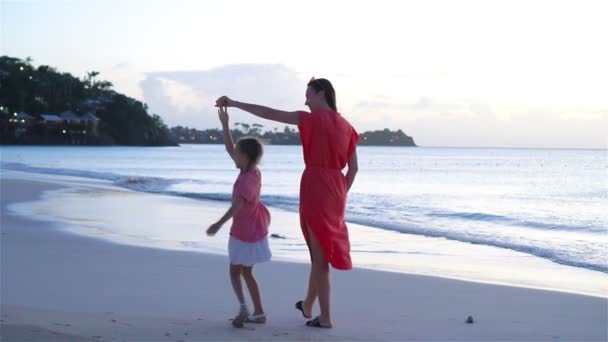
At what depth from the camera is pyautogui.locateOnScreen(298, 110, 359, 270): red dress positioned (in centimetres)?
455

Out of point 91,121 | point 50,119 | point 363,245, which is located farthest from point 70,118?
point 363,245

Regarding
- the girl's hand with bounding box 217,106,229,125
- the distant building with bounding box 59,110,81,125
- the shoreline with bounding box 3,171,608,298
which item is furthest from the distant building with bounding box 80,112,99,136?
the girl's hand with bounding box 217,106,229,125

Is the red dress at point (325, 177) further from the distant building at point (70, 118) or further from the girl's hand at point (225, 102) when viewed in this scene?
the distant building at point (70, 118)

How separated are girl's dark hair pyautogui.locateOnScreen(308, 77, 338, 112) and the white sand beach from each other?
1.51m

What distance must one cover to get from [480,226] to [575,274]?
527cm

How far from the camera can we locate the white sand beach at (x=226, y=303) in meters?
4.43

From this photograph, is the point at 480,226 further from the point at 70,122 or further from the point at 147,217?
the point at 70,122

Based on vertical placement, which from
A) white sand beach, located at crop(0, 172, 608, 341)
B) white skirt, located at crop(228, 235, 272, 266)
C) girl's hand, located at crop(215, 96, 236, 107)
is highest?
girl's hand, located at crop(215, 96, 236, 107)

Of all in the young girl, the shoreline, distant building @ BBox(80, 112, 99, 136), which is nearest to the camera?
the young girl

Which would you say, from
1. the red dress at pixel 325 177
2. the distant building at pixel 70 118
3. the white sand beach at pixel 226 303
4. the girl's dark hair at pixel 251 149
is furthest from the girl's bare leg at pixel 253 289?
the distant building at pixel 70 118

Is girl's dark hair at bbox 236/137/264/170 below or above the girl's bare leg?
above

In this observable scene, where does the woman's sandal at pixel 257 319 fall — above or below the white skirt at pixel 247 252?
below

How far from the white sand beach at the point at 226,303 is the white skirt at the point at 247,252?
431 mm

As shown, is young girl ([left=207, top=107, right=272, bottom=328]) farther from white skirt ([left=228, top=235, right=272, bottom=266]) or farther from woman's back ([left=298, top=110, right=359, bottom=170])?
woman's back ([left=298, top=110, right=359, bottom=170])
